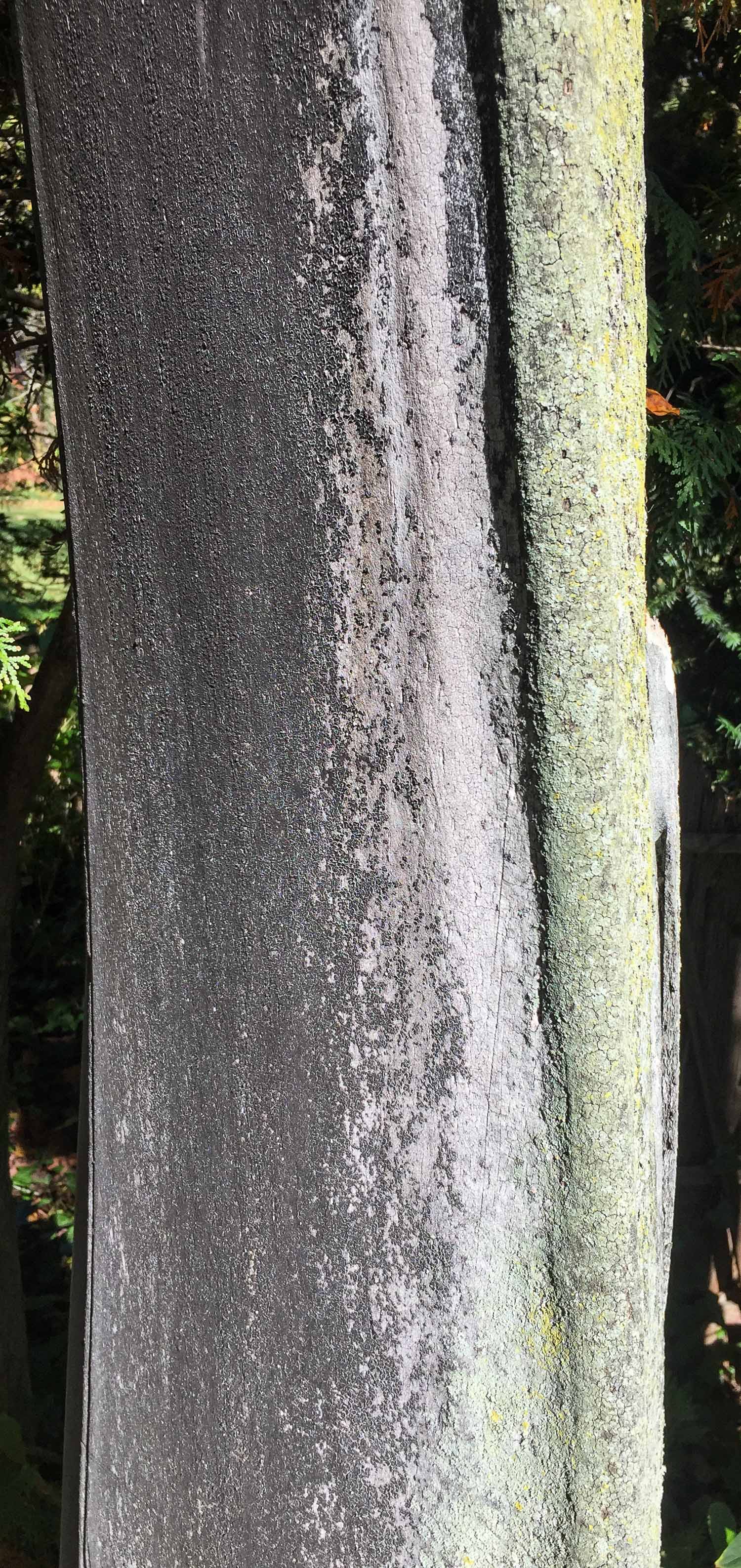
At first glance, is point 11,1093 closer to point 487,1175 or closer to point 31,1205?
point 31,1205

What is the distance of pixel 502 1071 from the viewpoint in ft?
2.74

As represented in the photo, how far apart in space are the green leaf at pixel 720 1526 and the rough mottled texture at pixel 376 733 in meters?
1.90

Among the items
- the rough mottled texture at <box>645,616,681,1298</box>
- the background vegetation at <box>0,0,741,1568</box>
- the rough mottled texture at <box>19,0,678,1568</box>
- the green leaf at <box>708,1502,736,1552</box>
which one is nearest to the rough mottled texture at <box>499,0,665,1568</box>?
the rough mottled texture at <box>19,0,678,1568</box>

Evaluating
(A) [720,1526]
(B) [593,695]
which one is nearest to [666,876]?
(B) [593,695]

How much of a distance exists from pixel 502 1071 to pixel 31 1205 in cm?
432

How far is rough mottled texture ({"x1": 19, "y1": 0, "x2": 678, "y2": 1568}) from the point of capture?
738mm

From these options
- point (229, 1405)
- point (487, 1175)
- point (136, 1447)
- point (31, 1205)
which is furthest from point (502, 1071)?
point (31, 1205)

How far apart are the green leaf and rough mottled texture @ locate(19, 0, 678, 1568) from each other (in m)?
1.90

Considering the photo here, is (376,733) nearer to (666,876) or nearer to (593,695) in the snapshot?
(593,695)

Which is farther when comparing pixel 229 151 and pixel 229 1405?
pixel 229 1405

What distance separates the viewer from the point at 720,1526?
2449 millimetres

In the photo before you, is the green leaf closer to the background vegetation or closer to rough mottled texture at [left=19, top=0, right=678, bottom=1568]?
the background vegetation

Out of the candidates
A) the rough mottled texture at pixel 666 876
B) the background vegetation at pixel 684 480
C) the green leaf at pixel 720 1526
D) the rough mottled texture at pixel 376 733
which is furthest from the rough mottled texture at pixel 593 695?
the green leaf at pixel 720 1526

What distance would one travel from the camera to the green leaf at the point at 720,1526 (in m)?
2.41
